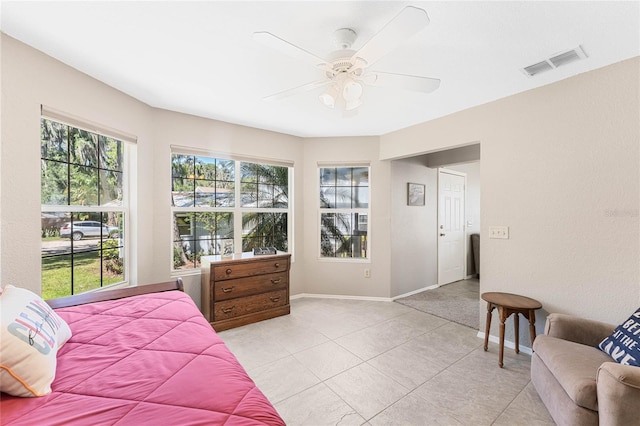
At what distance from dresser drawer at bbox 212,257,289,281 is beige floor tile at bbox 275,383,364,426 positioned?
1.52 meters

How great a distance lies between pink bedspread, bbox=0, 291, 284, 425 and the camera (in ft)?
2.70

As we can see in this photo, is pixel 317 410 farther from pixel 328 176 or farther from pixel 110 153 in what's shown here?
pixel 328 176

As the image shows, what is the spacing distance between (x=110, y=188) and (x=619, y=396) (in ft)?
12.8

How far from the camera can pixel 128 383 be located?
3.24 feet

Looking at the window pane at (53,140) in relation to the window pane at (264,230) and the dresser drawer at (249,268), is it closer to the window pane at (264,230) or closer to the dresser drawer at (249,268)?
the dresser drawer at (249,268)

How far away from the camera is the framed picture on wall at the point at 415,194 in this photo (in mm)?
4250

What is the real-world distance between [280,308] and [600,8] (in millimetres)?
Result: 3606

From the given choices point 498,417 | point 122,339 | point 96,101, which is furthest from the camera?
point 96,101

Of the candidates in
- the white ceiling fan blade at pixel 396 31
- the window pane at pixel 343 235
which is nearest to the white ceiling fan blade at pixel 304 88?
the white ceiling fan blade at pixel 396 31

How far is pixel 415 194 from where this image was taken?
4348 mm

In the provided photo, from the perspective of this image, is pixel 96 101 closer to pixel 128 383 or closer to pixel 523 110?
pixel 128 383

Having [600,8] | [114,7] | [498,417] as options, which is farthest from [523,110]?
[114,7]

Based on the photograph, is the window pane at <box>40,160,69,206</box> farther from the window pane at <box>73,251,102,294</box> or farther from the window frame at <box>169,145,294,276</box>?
the window frame at <box>169,145,294,276</box>

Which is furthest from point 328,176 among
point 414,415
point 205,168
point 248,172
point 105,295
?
point 414,415
